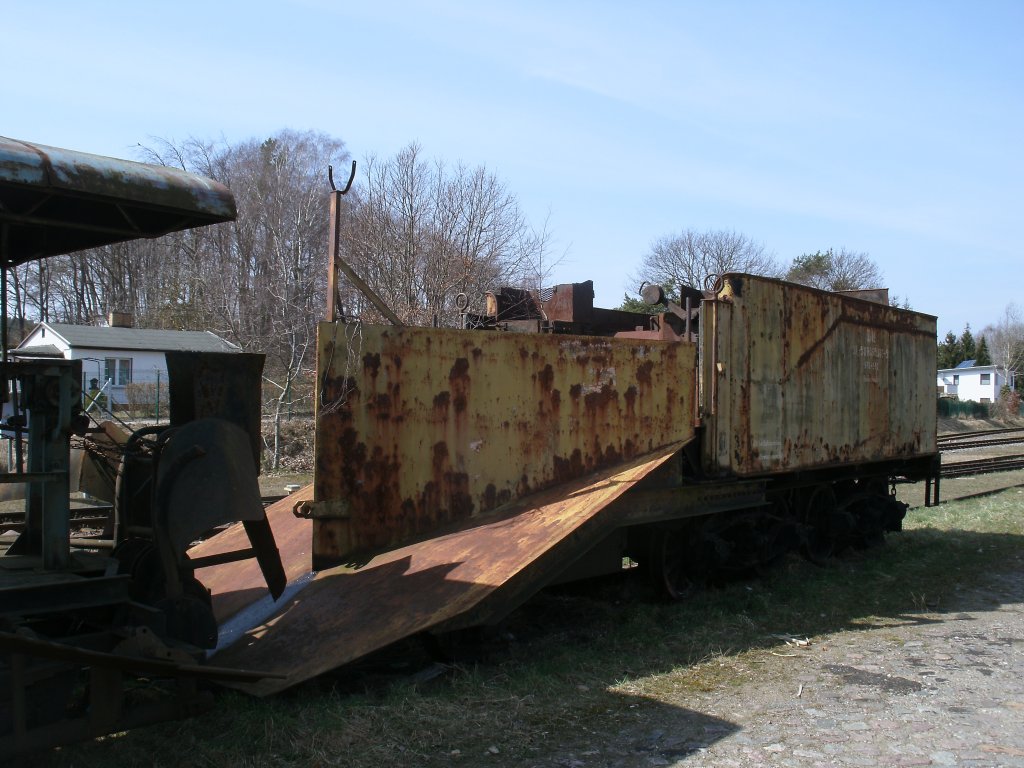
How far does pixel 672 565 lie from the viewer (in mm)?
7555

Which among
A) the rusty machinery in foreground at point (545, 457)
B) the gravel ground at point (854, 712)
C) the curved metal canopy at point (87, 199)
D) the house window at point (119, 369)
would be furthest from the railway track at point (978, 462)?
the house window at point (119, 369)

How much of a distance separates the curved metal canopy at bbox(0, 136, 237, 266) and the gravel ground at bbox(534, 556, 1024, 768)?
319cm

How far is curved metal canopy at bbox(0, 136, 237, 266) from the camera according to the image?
361 cm

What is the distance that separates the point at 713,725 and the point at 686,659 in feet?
3.79

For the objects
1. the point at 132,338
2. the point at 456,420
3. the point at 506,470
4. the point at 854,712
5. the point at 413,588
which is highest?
the point at 132,338

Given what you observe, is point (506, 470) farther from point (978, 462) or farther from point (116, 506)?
point (978, 462)

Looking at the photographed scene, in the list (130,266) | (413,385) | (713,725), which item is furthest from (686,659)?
(130,266)

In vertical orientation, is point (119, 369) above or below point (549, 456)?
above

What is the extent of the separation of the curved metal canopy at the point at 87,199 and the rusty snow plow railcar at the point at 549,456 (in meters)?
1.29

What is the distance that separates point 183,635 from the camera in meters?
4.64

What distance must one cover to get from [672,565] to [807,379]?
2.49m

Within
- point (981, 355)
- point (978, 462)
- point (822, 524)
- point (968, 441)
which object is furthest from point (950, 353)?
point (822, 524)

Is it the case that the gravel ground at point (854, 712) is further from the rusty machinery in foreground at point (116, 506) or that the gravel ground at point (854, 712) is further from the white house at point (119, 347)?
the white house at point (119, 347)

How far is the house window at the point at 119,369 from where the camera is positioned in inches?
1389
